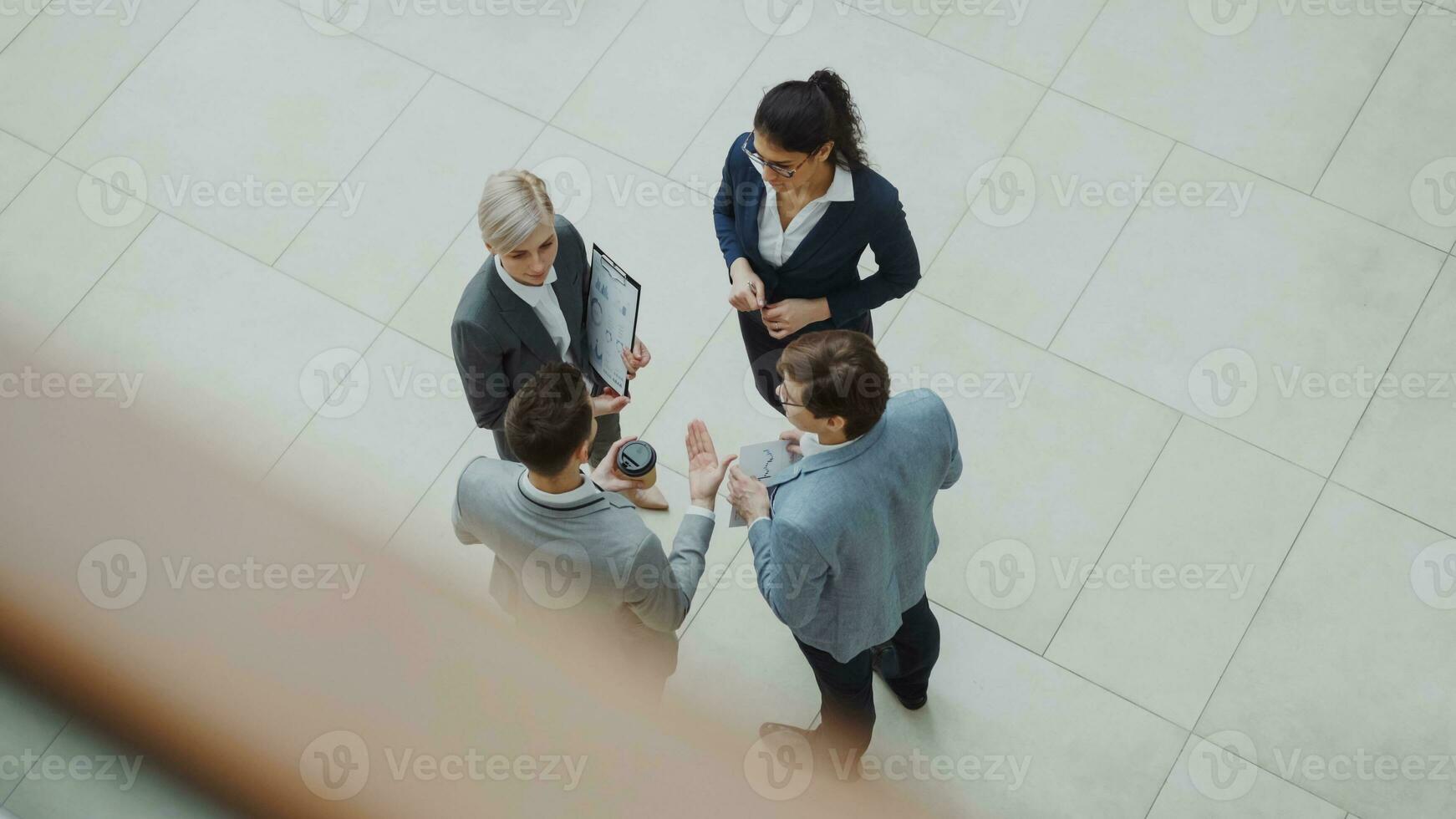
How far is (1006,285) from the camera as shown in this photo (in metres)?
4.52

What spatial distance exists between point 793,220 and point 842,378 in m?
0.77

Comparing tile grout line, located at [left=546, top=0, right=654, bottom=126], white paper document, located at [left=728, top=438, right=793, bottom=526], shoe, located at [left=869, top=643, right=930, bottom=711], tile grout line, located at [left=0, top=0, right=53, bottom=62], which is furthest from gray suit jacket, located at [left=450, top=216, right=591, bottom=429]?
tile grout line, located at [left=0, top=0, right=53, bottom=62]

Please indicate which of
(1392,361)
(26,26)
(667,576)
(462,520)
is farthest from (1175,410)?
(26,26)

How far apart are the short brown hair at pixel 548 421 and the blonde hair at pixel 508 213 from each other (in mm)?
397

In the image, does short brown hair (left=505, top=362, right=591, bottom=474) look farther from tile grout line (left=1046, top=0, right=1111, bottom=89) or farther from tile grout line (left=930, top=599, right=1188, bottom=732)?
tile grout line (left=1046, top=0, right=1111, bottom=89)

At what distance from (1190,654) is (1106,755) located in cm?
46

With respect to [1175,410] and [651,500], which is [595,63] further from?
[1175,410]

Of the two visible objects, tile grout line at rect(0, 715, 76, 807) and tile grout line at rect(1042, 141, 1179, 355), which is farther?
tile grout line at rect(1042, 141, 1179, 355)

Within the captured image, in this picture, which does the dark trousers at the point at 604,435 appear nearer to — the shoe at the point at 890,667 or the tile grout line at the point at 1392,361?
the shoe at the point at 890,667

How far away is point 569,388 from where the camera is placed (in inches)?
102

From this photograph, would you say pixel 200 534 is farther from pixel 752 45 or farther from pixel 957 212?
pixel 752 45

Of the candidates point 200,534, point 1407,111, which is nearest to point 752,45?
point 1407,111

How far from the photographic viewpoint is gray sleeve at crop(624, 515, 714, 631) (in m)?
2.62

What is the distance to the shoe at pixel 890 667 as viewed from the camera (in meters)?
3.55
